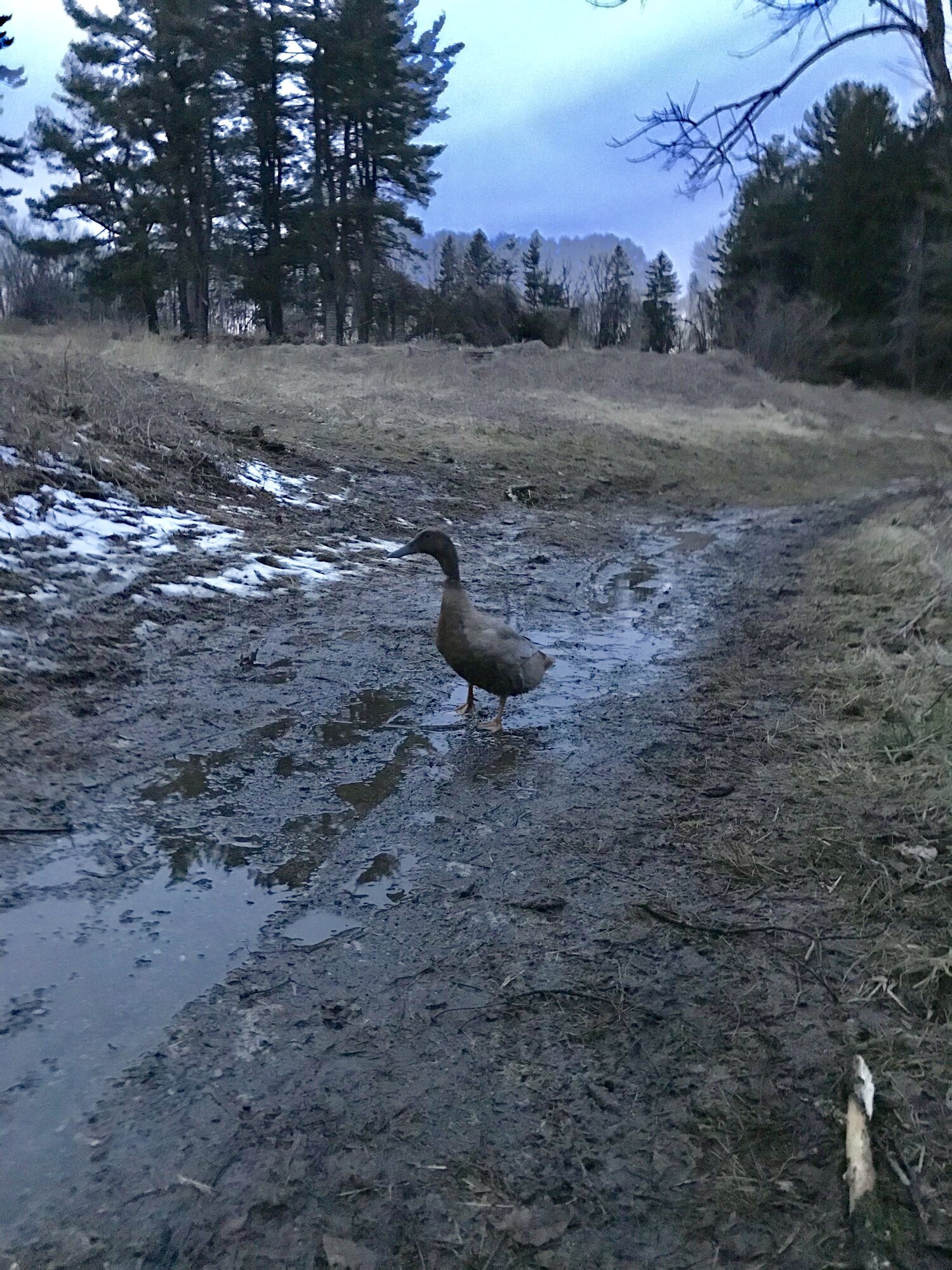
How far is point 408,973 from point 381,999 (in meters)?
0.16

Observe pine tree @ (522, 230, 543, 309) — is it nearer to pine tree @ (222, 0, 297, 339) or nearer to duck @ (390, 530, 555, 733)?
pine tree @ (222, 0, 297, 339)

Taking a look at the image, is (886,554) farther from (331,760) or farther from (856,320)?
(856,320)

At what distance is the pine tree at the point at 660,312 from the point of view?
41844 millimetres

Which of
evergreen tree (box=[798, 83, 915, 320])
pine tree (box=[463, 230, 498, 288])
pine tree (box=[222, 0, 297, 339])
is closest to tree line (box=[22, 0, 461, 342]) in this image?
pine tree (box=[222, 0, 297, 339])

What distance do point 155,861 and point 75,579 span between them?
3.46 meters

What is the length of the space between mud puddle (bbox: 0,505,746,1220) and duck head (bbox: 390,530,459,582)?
31.0 inches

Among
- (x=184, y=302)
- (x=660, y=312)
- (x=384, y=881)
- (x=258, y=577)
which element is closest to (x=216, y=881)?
(x=384, y=881)

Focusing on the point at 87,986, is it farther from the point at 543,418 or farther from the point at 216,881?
the point at 543,418

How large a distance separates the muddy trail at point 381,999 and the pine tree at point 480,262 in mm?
34444

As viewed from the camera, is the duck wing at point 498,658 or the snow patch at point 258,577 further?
the snow patch at point 258,577

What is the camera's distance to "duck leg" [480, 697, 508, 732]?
535 cm

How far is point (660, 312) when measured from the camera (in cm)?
4216

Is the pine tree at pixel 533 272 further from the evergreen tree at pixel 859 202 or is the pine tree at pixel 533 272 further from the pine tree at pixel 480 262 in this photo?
the evergreen tree at pixel 859 202

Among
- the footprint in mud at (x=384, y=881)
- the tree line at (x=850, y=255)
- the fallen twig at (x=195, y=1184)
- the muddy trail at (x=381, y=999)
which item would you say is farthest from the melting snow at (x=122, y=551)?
the tree line at (x=850, y=255)
